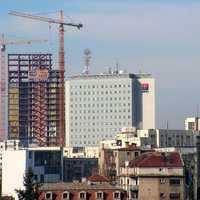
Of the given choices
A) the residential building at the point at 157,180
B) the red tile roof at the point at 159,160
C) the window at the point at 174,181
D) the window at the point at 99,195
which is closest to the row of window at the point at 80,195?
the window at the point at 99,195

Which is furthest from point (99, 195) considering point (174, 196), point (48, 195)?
point (174, 196)

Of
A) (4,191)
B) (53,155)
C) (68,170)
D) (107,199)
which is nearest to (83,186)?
(107,199)

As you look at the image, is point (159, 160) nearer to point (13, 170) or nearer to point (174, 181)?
point (174, 181)

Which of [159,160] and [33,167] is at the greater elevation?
[159,160]

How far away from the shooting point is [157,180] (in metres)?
99.8

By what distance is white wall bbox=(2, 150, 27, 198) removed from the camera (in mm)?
140225

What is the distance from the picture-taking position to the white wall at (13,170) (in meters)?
140

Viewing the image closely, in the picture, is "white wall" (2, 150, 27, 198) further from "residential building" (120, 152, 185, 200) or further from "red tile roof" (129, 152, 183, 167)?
"residential building" (120, 152, 185, 200)

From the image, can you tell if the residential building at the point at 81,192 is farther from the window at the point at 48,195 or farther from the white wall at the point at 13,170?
the white wall at the point at 13,170

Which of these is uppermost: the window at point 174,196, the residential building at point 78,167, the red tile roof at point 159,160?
the red tile roof at point 159,160

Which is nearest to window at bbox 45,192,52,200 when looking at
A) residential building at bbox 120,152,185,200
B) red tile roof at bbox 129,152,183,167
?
residential building at bbox 120,152,185,200

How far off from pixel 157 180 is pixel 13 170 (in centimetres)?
4830

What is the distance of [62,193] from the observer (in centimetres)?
9775

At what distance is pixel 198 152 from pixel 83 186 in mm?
63960
